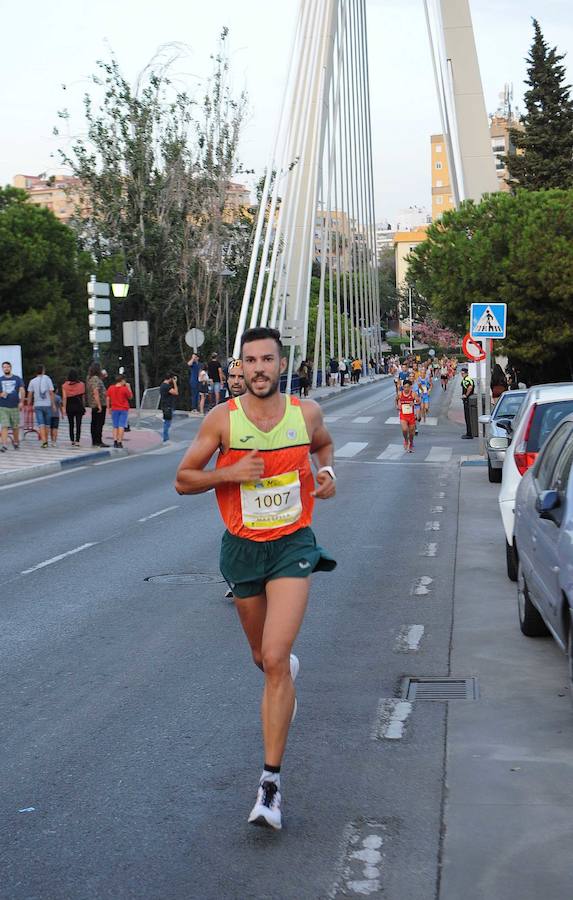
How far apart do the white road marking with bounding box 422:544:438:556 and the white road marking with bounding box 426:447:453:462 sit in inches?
527

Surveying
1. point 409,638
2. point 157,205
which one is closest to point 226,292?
point 157,205

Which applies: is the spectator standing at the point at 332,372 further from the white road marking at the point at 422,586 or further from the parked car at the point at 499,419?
the white road marking at the point at 422,586

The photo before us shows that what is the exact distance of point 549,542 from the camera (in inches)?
290

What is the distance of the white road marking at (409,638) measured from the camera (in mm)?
8789

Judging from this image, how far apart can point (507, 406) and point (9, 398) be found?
428 inches

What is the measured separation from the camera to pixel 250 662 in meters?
8.27

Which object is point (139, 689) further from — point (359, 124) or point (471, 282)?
point (359, 124)

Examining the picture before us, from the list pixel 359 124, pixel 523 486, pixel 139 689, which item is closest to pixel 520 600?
pixel 523 486

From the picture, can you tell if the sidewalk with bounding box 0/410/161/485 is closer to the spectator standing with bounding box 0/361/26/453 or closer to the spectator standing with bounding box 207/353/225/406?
the spectator standing with bounding box 0/361/26/453

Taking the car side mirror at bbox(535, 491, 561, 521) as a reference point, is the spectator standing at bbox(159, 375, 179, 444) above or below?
below

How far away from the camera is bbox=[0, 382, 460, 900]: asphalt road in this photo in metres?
4.67

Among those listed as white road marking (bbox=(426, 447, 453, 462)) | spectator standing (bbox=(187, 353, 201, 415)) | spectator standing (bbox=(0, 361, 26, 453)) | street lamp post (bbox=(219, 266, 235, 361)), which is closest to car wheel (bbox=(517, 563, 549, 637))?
white road marking (bbox=(426, 447, 453, 462))

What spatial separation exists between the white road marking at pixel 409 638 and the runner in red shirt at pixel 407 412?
1906 cm

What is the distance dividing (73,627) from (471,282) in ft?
110
